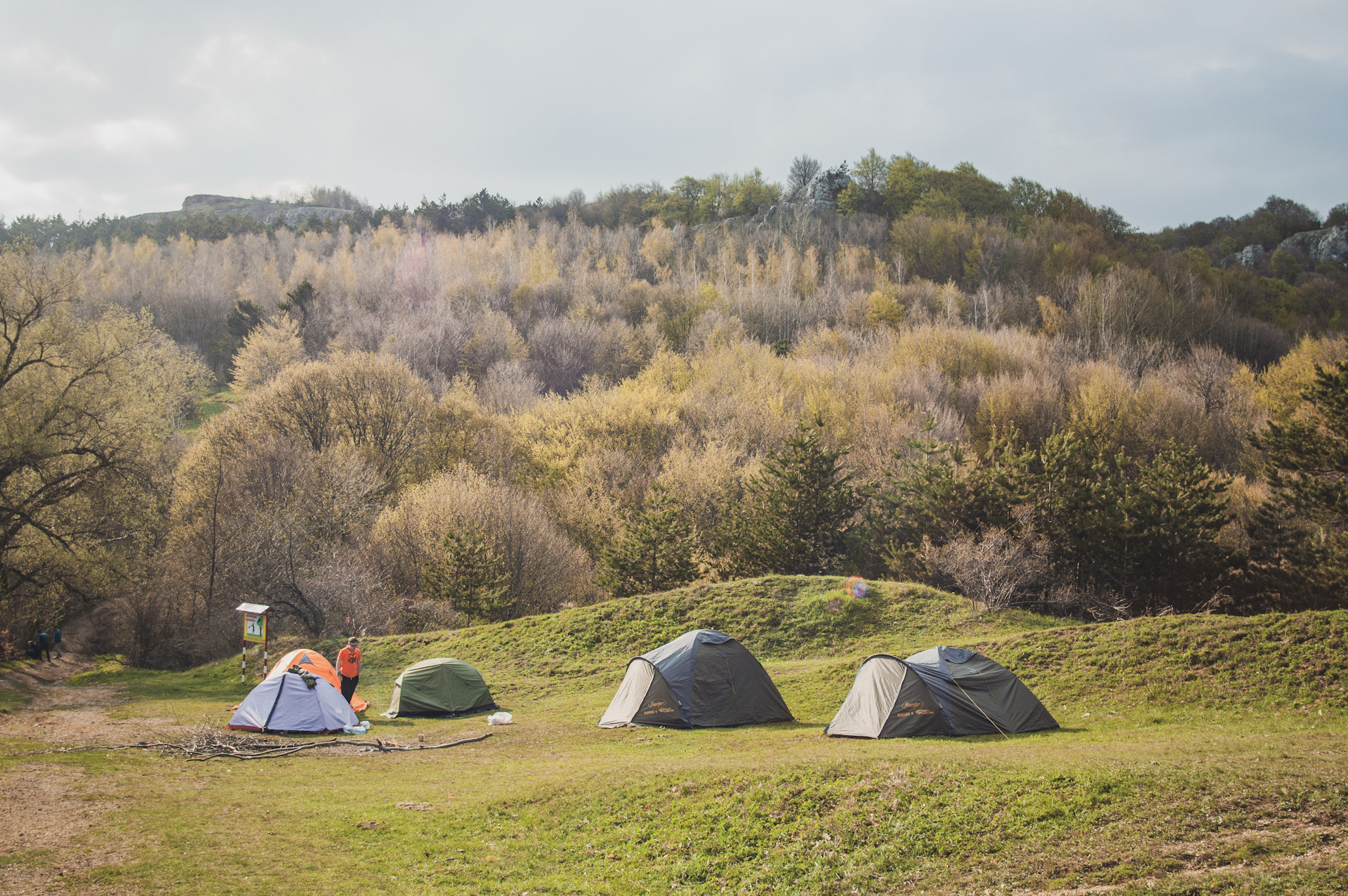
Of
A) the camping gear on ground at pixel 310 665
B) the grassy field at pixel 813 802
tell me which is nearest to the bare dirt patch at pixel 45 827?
the grassy field at pixel 813 802

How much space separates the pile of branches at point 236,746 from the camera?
14.3m

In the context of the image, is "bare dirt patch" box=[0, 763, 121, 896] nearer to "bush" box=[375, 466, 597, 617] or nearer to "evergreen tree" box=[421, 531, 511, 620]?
"evergreen tree" box=[421, 531, 511, 620]

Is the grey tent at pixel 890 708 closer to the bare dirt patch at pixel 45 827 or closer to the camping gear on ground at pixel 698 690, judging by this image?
the camping gear on ground at pixel 698 690

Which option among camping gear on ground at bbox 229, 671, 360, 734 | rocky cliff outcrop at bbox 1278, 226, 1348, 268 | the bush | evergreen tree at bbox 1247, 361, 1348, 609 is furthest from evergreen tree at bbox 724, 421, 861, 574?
rocky cliff outcrop at bbox 1278, 226, 1348, 268

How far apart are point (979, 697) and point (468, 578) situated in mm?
22215

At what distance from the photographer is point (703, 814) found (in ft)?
35.6

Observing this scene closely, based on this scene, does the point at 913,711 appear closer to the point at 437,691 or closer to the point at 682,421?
the point at 437,691

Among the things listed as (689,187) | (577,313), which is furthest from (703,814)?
(689,187)

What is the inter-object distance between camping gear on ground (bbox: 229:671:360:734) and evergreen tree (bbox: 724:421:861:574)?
2095 cm

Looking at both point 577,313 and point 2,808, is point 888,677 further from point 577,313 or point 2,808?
point 577,313

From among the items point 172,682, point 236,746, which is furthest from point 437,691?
point 172,682

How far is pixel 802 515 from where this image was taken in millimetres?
34188

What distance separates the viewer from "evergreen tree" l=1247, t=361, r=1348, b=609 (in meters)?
25.8

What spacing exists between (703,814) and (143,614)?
33720 mm
